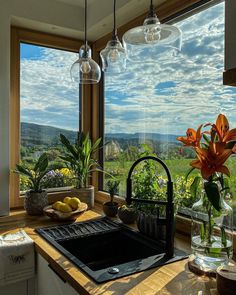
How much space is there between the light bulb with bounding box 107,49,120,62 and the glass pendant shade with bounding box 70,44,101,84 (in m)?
0.19

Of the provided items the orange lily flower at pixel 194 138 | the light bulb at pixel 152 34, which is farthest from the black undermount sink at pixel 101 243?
the light bulb at pixel 152 34

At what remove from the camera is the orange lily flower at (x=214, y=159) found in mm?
1188

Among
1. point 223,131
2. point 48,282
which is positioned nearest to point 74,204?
point 48,282

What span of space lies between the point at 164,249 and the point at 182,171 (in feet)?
1.72

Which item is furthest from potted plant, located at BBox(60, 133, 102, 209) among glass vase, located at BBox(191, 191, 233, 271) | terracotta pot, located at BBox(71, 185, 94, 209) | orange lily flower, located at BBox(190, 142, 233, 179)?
orange lily flower, located at BBox(190, 142, 233, 179)

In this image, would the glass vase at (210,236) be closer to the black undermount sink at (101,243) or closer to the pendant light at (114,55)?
the black undermount sink at (101,243)

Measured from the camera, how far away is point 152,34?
3.97 ft

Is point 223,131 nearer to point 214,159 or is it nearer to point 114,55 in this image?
point 214,159

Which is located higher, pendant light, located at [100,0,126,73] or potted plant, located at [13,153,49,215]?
pendant light, located at [100,0,126,73]

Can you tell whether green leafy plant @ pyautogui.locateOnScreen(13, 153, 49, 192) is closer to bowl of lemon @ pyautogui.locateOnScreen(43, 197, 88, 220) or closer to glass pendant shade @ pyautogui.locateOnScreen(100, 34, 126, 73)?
bowl of lemon @ pyautogui.locateOnScreen(43, 197, 88, 220)

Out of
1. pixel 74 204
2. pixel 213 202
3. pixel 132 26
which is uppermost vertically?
pixel 132 26

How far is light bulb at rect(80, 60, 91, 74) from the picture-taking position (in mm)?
1592

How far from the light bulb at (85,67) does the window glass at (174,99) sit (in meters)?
0.45

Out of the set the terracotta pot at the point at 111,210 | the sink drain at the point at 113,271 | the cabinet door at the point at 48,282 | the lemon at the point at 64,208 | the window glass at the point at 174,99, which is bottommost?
the cabinet door at the point at 48,282
